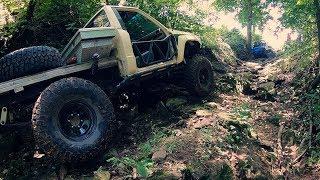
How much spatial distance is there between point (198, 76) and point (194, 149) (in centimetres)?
268

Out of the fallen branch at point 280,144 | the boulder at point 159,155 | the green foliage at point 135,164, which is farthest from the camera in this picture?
the fallen branch at point 280,144

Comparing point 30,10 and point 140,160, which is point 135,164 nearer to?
point 140,160

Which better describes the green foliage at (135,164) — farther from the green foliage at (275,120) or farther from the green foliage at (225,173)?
the green foliage at (275,120)

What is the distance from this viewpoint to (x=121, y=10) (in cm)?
639

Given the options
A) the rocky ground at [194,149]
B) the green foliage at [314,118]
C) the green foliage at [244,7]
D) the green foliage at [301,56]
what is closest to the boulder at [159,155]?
the rocky ground at [194,149]

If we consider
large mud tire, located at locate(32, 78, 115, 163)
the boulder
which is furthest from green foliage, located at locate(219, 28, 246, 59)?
large mud tire, located at locate(32, 78, 115, 163)

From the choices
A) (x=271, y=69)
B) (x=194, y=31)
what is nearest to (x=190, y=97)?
(x=194, y=31)

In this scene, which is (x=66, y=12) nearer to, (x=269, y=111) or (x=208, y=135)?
(x=208, y=135)

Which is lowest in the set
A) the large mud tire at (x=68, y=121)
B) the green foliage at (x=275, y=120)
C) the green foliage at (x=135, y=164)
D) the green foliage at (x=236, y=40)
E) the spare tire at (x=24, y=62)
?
the green foliage at (x=236, y=40)

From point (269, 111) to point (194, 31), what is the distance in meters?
3.33

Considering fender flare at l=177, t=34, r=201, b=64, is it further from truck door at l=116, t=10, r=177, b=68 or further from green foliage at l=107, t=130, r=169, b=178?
green foliage at l=107, t=130, r=169, b=178

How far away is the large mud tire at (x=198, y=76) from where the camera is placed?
24.1 feet

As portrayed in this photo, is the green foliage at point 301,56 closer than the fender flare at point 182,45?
No

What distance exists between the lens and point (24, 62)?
4789mm
